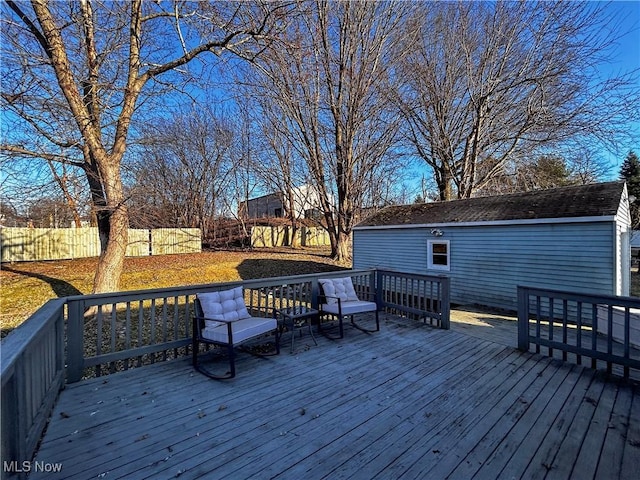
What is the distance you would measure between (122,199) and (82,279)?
4.59m

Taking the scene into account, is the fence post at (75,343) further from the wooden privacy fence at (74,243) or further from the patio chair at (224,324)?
the wooden privacy fence at (74,243)

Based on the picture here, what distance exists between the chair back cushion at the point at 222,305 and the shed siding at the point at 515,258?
696 centimetres

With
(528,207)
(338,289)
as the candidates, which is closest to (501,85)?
(528,207)

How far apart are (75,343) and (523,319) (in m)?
5.28

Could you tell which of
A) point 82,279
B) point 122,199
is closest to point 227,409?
point 122,199

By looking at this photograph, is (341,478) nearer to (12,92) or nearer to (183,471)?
(183,471)

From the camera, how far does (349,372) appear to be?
3.33 metres

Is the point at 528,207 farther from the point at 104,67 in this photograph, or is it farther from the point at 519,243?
the point at 104,67

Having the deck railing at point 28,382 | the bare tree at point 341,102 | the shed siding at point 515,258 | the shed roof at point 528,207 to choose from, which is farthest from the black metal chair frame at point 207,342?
the bare tree at point 341,102

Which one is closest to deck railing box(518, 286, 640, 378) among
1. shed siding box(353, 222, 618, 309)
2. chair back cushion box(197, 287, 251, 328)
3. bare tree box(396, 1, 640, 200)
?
shed siding box(353, 222, 618, 309)

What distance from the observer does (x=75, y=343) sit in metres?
3.03

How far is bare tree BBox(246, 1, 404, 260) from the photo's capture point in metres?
12.5

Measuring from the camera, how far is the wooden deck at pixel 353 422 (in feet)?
6.31

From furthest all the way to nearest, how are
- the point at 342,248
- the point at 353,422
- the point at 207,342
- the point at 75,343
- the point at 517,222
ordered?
the point at 342,248 → the point at 517,222 → the point at 207,342 → the point at 75,343 → the point at 353,422
